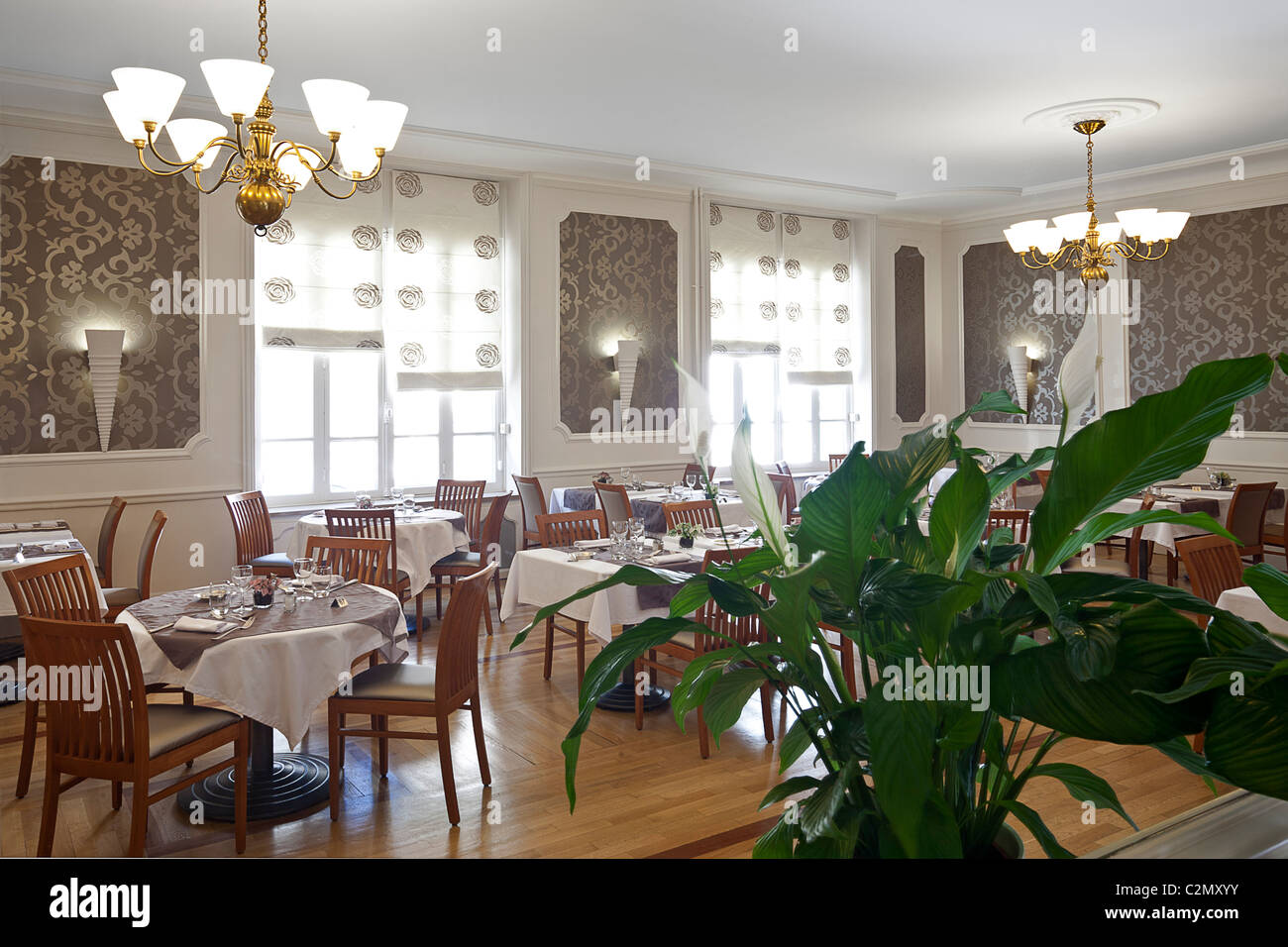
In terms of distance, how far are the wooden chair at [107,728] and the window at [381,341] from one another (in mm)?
4599

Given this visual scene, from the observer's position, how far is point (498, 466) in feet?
28.3

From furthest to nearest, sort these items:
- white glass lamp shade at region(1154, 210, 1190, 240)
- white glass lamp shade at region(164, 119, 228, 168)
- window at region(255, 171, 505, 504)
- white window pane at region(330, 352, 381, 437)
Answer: white window pane at region(330, 352, 381, 437) < window at region(255, 171, 505, 504) < white glass lamp shade at region(1154, 210, 1190, 240) < white glass lamp shade at region(164, 119, 228, 168)

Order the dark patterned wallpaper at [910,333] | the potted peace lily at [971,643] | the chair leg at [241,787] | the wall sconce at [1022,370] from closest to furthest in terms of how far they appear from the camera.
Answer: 1. the potted peace lily at [971,643]
2. the chair leg at [241,787]
3. the wall sconce at [1022,370]
4. the dark patterned wallpaper at [910,333]

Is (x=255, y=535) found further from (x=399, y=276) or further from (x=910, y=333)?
(x=910, y=333)

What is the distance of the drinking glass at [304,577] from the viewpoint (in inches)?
158

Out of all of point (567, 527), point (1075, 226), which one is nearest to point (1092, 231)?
point (1075, 226)

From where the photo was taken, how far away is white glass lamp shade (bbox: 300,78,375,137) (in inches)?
145

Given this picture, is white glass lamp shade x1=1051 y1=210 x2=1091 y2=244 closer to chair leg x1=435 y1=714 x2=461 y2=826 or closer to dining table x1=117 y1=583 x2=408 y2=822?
dining table x1=117 y1=583 x2=408 y2=822

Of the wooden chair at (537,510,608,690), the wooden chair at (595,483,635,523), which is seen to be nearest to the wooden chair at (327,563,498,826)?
the wooden chair at (537,510,608,690)

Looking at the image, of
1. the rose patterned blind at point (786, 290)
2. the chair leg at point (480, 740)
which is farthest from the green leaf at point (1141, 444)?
the rose patterned blind at point (786, 290)

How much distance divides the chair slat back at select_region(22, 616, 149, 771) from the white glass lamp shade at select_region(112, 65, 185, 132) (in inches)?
76.6

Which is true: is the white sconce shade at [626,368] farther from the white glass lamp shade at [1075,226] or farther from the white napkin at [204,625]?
the white napkin at [204,625]
